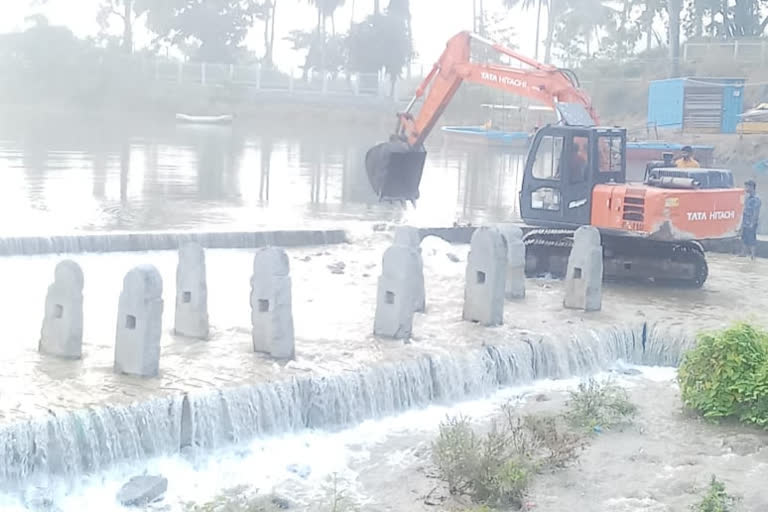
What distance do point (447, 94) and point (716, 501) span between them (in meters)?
11.6

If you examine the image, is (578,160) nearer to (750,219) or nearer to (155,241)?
(750,219)

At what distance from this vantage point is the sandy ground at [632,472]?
905 centimetres

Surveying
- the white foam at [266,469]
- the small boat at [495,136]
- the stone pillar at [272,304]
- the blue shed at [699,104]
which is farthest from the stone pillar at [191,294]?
the small boat at [495,136]

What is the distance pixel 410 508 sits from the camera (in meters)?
8.96

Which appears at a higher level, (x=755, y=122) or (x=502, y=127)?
(x=755, y=122)

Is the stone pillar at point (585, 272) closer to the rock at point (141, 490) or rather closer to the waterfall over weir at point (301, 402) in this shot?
the waterfall over weir at point (301, 402)

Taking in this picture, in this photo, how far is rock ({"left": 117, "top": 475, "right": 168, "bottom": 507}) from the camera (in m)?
8.83

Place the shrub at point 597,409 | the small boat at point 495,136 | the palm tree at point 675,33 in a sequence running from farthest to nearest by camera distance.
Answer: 1. the palm tree at point 675,33
2. the small boat at point 495,136
3. the shrub at point 597,409

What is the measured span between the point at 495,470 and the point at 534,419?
5.68 feet

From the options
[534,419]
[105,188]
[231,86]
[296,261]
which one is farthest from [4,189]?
[231,86]

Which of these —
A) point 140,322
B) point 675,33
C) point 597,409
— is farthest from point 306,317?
point 675,33

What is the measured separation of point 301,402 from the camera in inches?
418

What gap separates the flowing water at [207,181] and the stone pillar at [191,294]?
7.07m

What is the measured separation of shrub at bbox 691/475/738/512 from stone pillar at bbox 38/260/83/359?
585 cm
